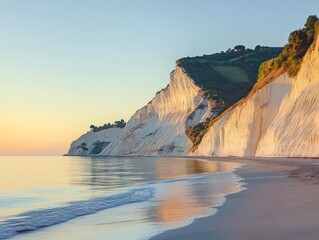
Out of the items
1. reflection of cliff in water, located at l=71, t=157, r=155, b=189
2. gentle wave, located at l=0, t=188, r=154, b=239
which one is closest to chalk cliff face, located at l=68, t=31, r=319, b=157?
reflection of cliff in water, located at l=71, t=157, r=155, b=189

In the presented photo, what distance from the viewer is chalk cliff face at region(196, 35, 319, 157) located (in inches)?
1374

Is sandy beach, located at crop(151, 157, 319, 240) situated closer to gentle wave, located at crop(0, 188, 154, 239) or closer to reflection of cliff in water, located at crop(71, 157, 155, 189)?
gentle wave, located at crop(0, 188, 154, 239)

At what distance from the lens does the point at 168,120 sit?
10975 centimetres

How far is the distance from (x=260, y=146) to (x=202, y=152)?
2929 cm

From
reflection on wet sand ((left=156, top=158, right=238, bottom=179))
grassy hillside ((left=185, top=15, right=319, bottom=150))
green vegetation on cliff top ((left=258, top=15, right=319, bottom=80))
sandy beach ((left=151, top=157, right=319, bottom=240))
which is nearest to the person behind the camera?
sandy beach ((left=151, top=157, right=319, bottom=240))

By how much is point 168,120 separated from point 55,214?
100 m

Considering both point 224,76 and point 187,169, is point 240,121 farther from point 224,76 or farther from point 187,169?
point 224,76

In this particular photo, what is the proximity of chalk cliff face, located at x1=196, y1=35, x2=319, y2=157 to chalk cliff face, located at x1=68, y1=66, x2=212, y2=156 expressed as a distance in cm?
2991

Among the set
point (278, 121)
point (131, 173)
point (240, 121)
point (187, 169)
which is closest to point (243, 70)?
point (240, 121)

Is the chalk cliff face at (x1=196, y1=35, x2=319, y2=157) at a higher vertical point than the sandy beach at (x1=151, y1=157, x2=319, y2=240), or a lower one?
higher

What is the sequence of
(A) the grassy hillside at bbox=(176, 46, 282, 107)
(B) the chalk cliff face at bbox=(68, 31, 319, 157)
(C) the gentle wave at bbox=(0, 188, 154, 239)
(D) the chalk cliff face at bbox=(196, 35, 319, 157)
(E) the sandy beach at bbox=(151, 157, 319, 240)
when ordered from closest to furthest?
(E) the sandy beach at bbox=(151, 157, 319, 240) → (C) the gentle wave at bbox=(0, 188, 154, 239) → (D) the chalk cliff face at bbox=(196, 35, 319, 157) → (B) the chalk cliff face at bbox=(68, 31, 319, 157) → (A) the grassy hillside at bbox=(176, 46, 282, 107)

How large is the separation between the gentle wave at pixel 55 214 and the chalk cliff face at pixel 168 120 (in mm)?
78152

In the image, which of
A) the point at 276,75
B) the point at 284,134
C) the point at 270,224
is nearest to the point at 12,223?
the point at 270,224

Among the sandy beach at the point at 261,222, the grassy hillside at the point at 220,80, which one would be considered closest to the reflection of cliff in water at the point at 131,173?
the sandy beach at the point at 261,222
